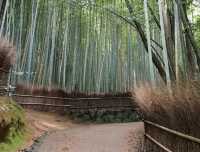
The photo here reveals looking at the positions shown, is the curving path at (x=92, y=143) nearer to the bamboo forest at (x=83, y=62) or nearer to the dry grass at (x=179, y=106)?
the bamboo forest at (x=83, y=62)

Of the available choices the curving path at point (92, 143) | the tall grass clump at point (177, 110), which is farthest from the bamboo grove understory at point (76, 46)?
the tall grass clump at point (177, 110)

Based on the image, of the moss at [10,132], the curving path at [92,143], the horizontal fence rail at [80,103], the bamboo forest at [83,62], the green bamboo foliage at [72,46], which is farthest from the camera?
the horizontal fence rail at [80,103]

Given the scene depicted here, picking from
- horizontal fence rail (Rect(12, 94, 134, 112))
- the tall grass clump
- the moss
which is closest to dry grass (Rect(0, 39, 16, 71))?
the moss

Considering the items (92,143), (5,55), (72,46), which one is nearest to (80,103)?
(72,46)

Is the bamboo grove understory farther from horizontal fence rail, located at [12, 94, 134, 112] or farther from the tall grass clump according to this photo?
the tall grass clump

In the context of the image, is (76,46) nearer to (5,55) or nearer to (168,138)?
(5,55)

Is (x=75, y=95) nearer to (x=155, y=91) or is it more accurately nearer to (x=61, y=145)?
(x=61, y=145)

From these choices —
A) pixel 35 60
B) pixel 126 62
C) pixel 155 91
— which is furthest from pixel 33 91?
pixel 155 91

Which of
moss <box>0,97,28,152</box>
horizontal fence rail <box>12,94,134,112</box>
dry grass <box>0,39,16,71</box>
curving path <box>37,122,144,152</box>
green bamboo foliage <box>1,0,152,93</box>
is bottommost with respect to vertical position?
curving path <box>37,122,144,152</box>

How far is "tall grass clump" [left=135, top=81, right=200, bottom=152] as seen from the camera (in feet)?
11.6

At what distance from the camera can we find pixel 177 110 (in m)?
3.99

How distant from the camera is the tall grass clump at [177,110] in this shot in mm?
3546

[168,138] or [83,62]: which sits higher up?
[83,62]

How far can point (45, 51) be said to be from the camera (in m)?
15.0
